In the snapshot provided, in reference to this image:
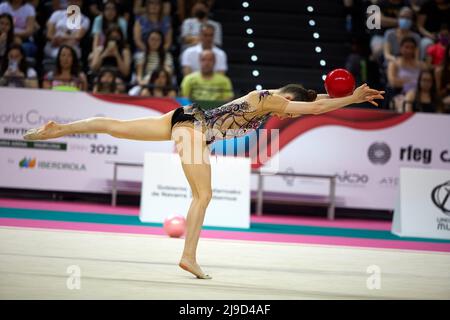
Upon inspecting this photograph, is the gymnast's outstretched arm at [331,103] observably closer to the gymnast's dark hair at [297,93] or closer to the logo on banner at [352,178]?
the gymnast's dark hair at [297,93]

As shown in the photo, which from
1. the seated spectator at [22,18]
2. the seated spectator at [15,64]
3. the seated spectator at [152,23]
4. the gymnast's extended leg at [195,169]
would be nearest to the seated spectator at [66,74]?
the seated spectator at [15,64]

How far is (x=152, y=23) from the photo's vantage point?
1488cm

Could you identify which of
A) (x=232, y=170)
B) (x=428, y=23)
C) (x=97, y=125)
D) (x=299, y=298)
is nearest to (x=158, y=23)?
(x=232, y=170)

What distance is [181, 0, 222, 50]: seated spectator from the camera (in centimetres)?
1468

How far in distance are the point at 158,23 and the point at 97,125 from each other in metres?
8.29

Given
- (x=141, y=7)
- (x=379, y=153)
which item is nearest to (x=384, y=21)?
(x=379, y=153)

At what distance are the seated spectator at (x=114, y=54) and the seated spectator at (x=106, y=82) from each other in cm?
36

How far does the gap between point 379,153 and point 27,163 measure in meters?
5.92

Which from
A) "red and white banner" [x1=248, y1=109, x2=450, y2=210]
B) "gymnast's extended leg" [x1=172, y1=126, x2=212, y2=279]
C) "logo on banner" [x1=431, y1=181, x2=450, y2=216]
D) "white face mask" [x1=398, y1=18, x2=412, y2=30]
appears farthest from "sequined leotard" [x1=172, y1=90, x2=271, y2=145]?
"white face mask" [x1=398, y1=18, x2=412, y2=30]

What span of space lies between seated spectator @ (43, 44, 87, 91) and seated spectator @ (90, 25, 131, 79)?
776 millimetres

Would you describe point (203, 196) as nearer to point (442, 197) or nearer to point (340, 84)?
point (340, 84)

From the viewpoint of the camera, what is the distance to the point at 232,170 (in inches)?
453

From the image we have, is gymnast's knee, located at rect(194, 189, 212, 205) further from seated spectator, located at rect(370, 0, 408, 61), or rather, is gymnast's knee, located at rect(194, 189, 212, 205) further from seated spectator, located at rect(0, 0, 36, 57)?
seated spectator, located at rect(370, 0, 408, 61)

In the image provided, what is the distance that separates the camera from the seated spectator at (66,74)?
13.0 metres
